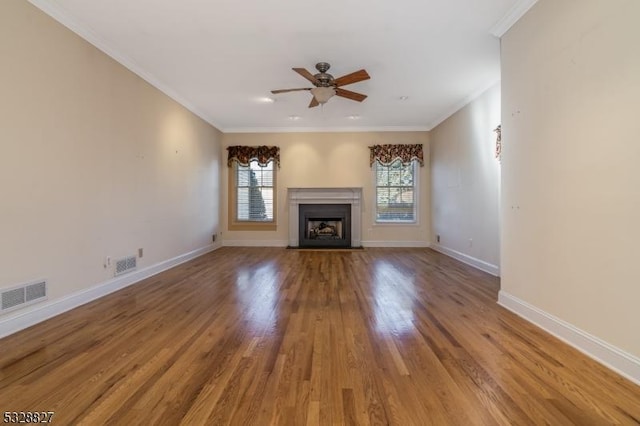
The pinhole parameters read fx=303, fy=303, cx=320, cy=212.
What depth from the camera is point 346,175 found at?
723cm

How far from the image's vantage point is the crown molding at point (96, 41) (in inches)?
107

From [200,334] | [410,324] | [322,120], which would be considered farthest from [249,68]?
[410,324]

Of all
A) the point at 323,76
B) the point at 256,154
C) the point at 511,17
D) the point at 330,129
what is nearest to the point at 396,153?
the point at 330,129

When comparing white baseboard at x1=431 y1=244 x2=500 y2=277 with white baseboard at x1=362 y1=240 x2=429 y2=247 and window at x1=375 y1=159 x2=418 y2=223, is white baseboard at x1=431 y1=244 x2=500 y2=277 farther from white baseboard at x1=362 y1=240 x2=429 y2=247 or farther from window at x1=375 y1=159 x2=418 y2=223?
window at x1=375 y1=159 x2=418 y2=223

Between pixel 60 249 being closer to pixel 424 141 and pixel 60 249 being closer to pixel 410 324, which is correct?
pixel 410 324

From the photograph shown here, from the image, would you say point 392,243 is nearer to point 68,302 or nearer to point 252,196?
point 252,196

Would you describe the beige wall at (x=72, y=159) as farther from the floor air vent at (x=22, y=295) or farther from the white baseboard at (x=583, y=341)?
the white baseboard at (x=583, y=341)

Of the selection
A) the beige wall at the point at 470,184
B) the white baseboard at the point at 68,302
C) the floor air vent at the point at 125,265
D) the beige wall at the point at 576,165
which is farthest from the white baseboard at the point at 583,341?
the floor air vent at the point at 125,265

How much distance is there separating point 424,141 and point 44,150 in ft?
22.1

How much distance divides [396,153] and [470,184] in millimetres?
2315

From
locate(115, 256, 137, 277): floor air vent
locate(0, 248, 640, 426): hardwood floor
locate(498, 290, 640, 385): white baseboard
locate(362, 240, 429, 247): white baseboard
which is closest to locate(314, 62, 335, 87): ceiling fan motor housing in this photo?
locate(0, 248, 640, 426): hardwood floor

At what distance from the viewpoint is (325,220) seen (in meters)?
7.39

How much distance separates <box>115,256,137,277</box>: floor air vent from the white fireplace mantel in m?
3.68

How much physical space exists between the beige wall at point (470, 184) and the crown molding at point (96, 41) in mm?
4900
